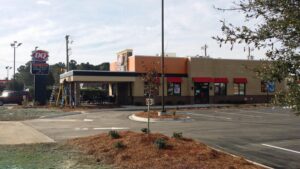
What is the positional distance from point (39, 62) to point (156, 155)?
37.9 metres

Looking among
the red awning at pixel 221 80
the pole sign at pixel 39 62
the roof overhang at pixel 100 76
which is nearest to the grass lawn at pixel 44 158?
the roof overhang at pixel 100 76

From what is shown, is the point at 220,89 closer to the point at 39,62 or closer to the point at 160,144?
the point at 39,62

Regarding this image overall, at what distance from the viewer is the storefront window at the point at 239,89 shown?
4897 cm

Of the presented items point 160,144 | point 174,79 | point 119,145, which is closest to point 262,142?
point 160,144

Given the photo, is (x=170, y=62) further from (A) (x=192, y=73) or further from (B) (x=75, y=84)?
(B) (x=75, y=84)

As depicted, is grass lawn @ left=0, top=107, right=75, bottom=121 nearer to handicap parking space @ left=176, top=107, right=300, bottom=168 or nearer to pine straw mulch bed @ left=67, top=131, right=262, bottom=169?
handicap parking space @ left=176, top=107, right=300, bottom=168

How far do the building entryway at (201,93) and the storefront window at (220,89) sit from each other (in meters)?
1.20

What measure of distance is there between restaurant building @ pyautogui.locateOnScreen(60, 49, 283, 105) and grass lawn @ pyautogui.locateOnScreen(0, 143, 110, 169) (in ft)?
95.9

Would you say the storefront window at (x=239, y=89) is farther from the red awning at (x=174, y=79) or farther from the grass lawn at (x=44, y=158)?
the grass lawn at (x=44, y=158)

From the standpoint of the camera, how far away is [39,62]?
47.3 m

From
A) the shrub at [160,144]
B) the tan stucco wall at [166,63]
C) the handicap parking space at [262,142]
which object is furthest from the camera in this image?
the tan stucco wall at [166,63]

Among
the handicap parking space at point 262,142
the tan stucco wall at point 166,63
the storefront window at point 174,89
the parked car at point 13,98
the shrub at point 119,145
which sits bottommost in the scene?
the handicap parking space at point 262,142

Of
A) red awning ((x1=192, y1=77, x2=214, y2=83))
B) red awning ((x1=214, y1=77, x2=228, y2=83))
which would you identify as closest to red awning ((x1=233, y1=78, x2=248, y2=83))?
red awning ((x1=214, y1=77, x2=228, y2=83))

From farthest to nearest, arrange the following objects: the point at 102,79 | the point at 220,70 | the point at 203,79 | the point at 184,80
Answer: the point at 220,70 < the point at 203,79 < the point at 184,80 < the point at 102,79
